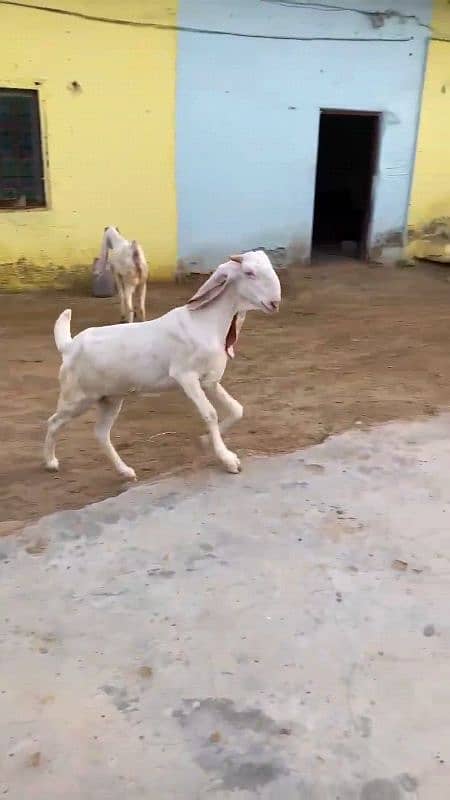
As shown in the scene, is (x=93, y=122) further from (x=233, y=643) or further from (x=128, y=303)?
(x=233, y=643)

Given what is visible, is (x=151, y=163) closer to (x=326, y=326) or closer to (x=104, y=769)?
(x=326, y=326)

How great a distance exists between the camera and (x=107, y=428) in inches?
145

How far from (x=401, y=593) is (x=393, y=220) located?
7.97m

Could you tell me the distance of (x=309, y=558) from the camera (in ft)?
9.87

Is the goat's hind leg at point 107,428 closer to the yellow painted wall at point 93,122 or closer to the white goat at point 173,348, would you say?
the white goat at point 173,348

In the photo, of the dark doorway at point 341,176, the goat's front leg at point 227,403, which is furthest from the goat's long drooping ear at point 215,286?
the dark doorway at point 341,176

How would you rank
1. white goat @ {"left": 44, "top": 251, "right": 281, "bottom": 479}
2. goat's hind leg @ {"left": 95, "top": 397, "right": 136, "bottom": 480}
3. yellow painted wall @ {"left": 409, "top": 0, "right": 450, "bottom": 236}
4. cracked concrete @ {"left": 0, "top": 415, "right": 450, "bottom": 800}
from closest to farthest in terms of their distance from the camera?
1. cracked concrete @ {"left": 0, "top": 415, "right": 450, "bottom": 800}
2. white goat @ {"left": 44, "top": 251, "right": 281, "bottom": 479}
3. goat's hind leg @ {"left": 95, "top": 397, "right": 136, "bottom": 480}
4. yellow painted wall @ {"left": 409, "top": 0, "right": 450, "bottom": 236}

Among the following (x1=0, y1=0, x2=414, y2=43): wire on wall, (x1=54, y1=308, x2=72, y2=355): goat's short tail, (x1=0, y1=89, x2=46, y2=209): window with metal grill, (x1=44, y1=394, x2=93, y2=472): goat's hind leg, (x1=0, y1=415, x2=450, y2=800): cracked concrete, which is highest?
(x1=0, y1=0, x2=414, y2=43): wire on wall

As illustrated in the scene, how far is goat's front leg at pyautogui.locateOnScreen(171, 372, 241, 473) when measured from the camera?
346 centimetres

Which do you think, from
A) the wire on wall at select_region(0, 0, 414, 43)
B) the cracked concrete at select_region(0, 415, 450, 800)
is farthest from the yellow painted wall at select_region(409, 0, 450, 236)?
the cracked concrete at select_region(0, 415, 450, 800)

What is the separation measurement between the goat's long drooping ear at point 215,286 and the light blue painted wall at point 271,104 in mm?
5545

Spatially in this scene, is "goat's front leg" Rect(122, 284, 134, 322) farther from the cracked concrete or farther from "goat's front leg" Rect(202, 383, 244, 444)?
the cracked concrete

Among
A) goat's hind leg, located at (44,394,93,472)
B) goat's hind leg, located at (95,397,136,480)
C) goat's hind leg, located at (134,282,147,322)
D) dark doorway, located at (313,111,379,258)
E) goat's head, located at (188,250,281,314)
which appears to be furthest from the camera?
dark doorway, located at (313,111,379,258)

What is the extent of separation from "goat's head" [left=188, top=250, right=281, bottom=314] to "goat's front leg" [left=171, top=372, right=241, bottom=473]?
36 centimetres
